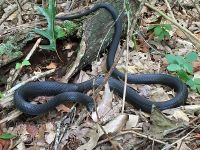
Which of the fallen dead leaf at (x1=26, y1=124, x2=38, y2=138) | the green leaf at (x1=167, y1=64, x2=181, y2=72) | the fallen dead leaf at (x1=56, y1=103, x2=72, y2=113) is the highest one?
the green leaf at (x1=167, y1=64, x2=181, y2=72)

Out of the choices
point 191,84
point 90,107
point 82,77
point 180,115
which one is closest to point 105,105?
point 90,107

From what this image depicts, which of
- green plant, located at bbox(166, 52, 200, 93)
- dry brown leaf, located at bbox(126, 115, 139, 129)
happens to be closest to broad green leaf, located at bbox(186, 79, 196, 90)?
green plant, located at bbox(166, 52, 200, 93)

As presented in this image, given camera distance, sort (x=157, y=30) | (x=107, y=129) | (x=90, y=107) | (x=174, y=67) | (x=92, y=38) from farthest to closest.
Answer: (x=157, y=30), (x=92, y=38), (x=174, y=67), (x=90, y=107), (x=107, y=129)

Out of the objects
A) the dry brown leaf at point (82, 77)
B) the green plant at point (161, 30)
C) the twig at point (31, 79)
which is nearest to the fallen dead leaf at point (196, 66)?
the green plant at point (161, 30)

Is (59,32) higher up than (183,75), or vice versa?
(59,32)

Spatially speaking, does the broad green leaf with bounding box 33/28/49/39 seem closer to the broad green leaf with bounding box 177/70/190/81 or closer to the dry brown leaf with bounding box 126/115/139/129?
the dry brown leaf with bounding box 126/115/139/129

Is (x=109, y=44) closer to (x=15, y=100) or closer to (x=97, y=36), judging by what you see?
(x=97, y=36)

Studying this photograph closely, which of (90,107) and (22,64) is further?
(22,64)

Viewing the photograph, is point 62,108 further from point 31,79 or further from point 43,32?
point 43,32

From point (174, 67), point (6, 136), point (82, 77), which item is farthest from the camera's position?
point (82, 77)

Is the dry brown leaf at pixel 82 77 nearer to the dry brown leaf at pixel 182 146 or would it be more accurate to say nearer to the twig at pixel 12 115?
the twig at pixel 12 115
